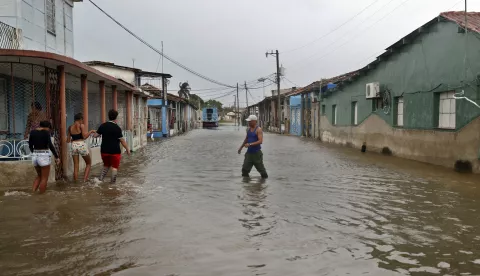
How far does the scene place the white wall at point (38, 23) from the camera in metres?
12.8

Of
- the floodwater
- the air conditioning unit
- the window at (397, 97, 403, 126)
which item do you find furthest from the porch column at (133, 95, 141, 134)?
the window at (397, 97, 403, 126)

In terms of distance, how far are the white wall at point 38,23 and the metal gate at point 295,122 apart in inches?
847

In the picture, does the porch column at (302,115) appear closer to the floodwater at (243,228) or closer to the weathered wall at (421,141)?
the weathered wall at (421,141)

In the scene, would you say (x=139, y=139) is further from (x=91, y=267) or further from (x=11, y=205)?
(x=91, y=267)

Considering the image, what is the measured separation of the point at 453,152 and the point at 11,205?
11167 millimetres

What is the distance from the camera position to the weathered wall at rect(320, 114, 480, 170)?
11.4m

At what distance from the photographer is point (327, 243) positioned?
5.11 meters

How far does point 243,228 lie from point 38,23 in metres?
12.0

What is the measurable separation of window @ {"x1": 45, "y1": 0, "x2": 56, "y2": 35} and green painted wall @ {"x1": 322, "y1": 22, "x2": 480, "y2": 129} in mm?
12823

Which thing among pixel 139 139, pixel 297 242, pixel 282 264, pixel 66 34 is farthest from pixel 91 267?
pixel 139 139

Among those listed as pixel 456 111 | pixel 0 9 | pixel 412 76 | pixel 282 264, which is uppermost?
pixel 0 9

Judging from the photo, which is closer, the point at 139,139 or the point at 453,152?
the point at 453,152

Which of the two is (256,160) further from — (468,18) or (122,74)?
(122,74)

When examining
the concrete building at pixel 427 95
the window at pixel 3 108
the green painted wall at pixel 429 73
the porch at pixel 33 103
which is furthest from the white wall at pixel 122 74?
the green painted wall at pixel 429 73
